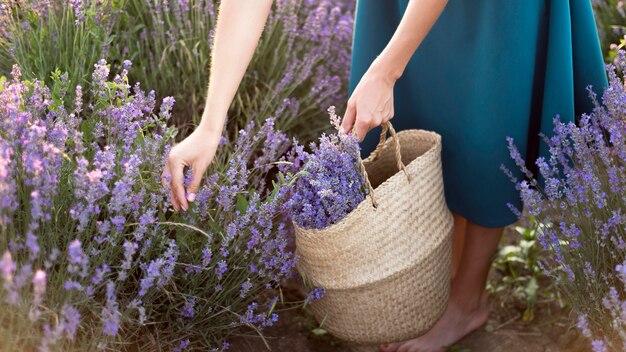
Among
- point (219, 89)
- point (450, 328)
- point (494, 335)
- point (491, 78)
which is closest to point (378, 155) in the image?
point (491, 78)

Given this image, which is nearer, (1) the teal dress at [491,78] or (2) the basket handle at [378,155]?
(2) the basket handle at [378,155]

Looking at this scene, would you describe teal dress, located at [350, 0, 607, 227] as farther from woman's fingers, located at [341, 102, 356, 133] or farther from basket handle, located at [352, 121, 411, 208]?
woman's fingers, located at [341, 102, 356, 133]

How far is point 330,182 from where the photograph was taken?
1.82m

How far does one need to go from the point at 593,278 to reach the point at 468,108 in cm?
58

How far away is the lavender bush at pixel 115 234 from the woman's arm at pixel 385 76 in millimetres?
255

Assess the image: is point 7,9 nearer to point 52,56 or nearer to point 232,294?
point 52,56

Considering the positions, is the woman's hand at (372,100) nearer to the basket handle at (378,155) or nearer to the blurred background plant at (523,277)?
the basket handle at (378,155)

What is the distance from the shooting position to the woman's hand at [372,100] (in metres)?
1.87

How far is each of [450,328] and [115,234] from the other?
1.23 meters

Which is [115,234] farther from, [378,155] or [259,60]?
[259,60]

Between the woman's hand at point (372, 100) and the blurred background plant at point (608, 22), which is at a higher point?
the woman's hand at point (372, 100)

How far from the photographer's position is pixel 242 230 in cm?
187

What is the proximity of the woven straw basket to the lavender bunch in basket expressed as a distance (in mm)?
47

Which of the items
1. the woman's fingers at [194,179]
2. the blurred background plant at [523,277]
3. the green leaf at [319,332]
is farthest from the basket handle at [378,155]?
the blurred background plant at [523,277]
